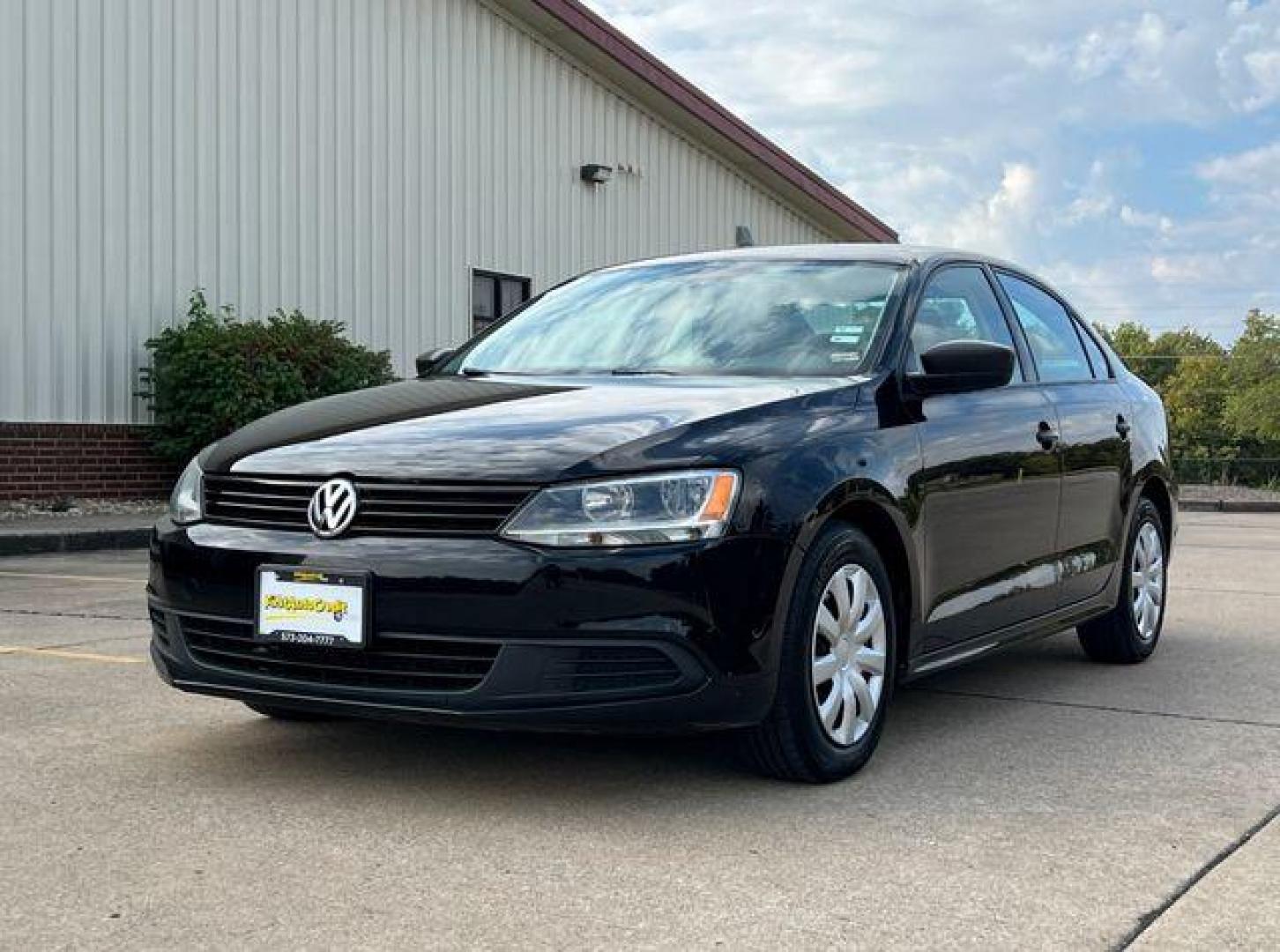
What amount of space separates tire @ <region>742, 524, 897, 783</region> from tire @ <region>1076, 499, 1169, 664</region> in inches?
86.7

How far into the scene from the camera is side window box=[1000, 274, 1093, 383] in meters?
5.92

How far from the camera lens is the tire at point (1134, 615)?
6.40 metres

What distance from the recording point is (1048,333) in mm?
6125

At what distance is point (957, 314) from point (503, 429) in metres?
1.97

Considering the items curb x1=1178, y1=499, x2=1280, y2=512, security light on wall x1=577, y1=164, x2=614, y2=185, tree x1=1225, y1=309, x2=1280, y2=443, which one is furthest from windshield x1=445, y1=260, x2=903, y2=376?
tree x1=1225, y1=309, x2=1280, y2=443

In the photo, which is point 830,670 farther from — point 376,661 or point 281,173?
point 281,173

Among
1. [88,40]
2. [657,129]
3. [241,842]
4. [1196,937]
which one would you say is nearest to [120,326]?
[88,40]

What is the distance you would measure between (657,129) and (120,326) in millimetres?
10393

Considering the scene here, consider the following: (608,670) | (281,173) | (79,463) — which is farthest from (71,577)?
(281,173)

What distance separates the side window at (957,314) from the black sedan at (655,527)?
23 mm

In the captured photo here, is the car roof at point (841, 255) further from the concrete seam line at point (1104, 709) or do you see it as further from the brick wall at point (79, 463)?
the brick wall at point (79, 463)

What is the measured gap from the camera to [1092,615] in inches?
238

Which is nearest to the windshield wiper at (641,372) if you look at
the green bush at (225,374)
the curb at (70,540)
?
the curb at (70,540)

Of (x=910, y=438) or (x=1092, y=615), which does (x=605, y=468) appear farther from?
(x=1092, y=615)
